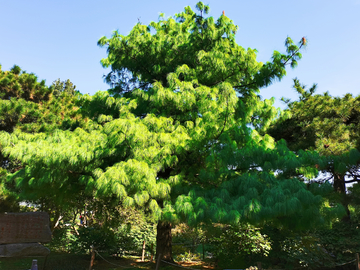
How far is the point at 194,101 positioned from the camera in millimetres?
6555

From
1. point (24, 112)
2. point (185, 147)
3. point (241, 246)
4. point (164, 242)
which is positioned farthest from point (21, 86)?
point (241, 246)

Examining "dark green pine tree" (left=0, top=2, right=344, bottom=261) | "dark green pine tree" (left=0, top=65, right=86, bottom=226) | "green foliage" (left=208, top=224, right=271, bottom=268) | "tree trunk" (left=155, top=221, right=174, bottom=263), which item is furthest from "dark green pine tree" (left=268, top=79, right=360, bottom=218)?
"dark green pine tree" (left=0, top=65, right=86, bottom=226)

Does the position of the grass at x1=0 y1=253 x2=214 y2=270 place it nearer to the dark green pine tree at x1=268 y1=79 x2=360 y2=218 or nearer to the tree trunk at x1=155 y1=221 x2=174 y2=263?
the tree trunk at x1=155 y1=221 x2=174 y2=263

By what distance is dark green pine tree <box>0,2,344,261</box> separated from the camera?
195 inches

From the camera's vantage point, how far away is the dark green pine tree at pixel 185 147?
495 centimetres

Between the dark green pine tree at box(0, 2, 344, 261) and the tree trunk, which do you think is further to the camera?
the tree trunk

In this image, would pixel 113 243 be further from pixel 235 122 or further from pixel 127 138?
pixel 235 122

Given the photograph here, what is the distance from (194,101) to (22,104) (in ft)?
23.8

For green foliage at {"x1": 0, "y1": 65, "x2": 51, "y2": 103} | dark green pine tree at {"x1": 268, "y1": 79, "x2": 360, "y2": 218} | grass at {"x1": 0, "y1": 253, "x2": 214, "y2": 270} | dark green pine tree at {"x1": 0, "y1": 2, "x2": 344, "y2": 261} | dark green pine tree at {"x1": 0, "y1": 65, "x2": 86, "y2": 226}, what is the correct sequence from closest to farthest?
1. dark green pine tree at {"x1": 0, "y1": 2, "x2": 344, "y2": 261}
2. dark green pine tree at {"x1": 268, "y1": 79, "x2": 360, "y2": 218}
3. grass at {"x1": 0, "y1": 253, "x2": 214, "y2": 270}
4. dark green pine tree at {"x1": 0, "y1": 65, "x2": 86, "y2": 226}
5. green foliage at {"x1": 0, "y1": 65, "x2": 51, "y2": 103}

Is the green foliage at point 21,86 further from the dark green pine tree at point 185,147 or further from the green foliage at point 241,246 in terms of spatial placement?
the green foliage at point 241,246

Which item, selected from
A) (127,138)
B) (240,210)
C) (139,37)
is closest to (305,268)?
(240,210)

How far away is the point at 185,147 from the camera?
19.3ft

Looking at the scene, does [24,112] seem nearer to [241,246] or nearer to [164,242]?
[164,242]

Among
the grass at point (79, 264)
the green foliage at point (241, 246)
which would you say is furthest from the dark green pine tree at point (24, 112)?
the green foliage at point (241, 246)
